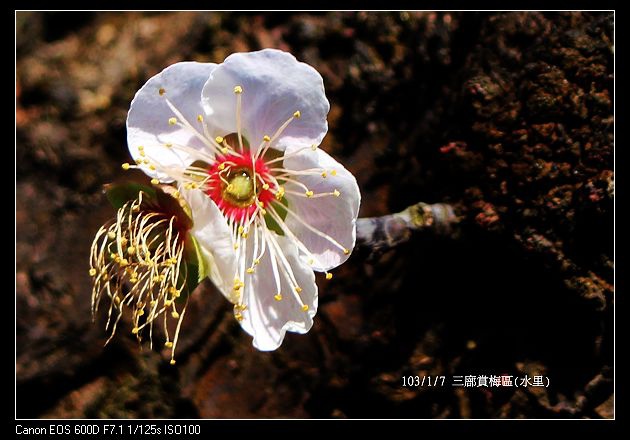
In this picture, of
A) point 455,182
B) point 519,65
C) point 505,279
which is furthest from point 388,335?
point 519,65

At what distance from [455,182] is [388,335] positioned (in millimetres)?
505

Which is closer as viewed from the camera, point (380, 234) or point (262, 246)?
point (262, 246)

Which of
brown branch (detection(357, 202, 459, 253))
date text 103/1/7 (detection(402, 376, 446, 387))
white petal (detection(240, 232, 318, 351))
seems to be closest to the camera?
white petal (detection(240, 232, 318, 351))

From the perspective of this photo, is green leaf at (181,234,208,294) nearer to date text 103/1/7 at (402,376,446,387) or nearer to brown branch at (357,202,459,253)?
brown branch at (357,202,459,253)

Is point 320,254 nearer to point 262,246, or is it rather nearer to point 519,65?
point 262,246

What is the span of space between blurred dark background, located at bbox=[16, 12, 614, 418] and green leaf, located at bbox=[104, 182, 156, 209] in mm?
505

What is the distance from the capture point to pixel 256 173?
3.92 ft

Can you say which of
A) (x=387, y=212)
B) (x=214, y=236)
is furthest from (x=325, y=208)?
(x=387, y=212)

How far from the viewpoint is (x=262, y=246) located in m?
1.15

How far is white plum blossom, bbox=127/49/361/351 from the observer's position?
1.07 meters

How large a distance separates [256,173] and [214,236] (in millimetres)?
213

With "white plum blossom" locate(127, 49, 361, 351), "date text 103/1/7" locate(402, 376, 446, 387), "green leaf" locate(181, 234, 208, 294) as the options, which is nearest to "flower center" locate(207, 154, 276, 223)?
"white plum blossom" locate(127, 49, 361, 351)

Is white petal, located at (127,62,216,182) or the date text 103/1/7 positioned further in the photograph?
the date text 103/1/7

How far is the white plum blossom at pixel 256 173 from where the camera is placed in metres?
1.07
